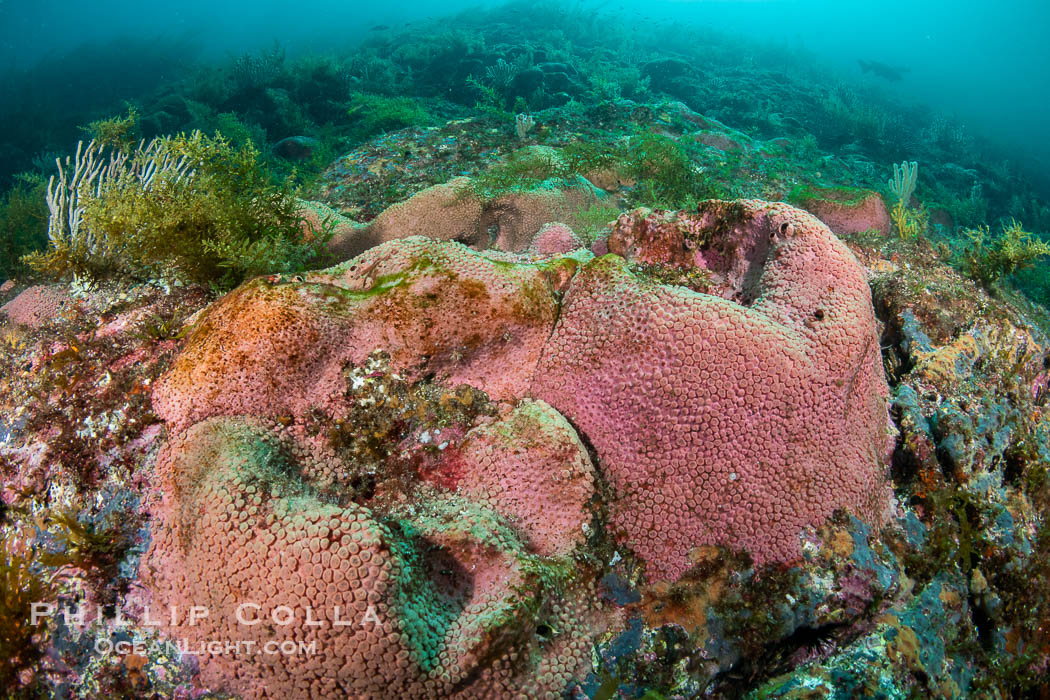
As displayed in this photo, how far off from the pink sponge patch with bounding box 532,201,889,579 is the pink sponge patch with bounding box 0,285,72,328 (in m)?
3.16

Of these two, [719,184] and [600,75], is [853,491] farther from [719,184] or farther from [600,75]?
[600,75]

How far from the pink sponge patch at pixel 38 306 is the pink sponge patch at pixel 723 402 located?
3.16 metres

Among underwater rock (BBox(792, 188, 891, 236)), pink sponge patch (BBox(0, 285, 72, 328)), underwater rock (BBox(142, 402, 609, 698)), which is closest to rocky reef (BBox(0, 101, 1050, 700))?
underwater rock (BBox(142, 402, 609, 698))

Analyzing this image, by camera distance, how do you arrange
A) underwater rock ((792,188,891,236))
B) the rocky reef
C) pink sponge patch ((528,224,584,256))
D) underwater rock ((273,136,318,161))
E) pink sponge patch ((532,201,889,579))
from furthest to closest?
underwater rock ((273,136,318,161))
underwater rock ((792,188,891,236))
pink sponge patch ((528,224,584,256))
pink sponge patch ((532,201,889,579))
the rocky reef

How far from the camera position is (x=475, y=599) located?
181 cm

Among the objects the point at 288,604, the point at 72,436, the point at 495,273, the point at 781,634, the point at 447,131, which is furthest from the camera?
the point at 447,131

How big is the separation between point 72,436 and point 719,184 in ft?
24.9

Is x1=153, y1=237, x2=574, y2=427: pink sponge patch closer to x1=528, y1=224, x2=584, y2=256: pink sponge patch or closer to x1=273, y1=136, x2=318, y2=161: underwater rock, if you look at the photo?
x1=528, y1=224, x2=584, y2=256: pink sponge patch

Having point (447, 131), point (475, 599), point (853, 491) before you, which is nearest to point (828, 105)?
point (447, 131)

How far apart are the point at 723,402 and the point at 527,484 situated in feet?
3.06

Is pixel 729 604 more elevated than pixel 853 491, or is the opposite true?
pixel 853 491

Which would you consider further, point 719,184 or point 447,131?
point 447,131

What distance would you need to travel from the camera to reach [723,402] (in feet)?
6.95

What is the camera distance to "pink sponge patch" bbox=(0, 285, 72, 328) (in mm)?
3073
